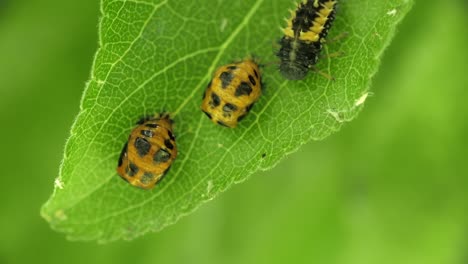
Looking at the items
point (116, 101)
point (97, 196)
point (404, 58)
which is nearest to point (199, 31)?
point (116, 101)

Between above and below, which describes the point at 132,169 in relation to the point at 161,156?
below

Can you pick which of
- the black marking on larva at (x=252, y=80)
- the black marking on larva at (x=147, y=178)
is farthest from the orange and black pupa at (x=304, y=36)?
the black marking on larva at (x=147, y=178)

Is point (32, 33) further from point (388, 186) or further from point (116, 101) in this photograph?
point (388, 186)

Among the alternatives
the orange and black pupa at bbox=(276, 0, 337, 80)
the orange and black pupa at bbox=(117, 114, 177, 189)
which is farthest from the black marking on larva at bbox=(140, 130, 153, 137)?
the orange and black pupa at bbox=(276, 0, 337, 80)

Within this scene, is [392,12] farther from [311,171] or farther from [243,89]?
[311,171]

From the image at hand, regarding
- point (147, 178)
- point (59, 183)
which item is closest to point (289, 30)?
point (147, 178)
